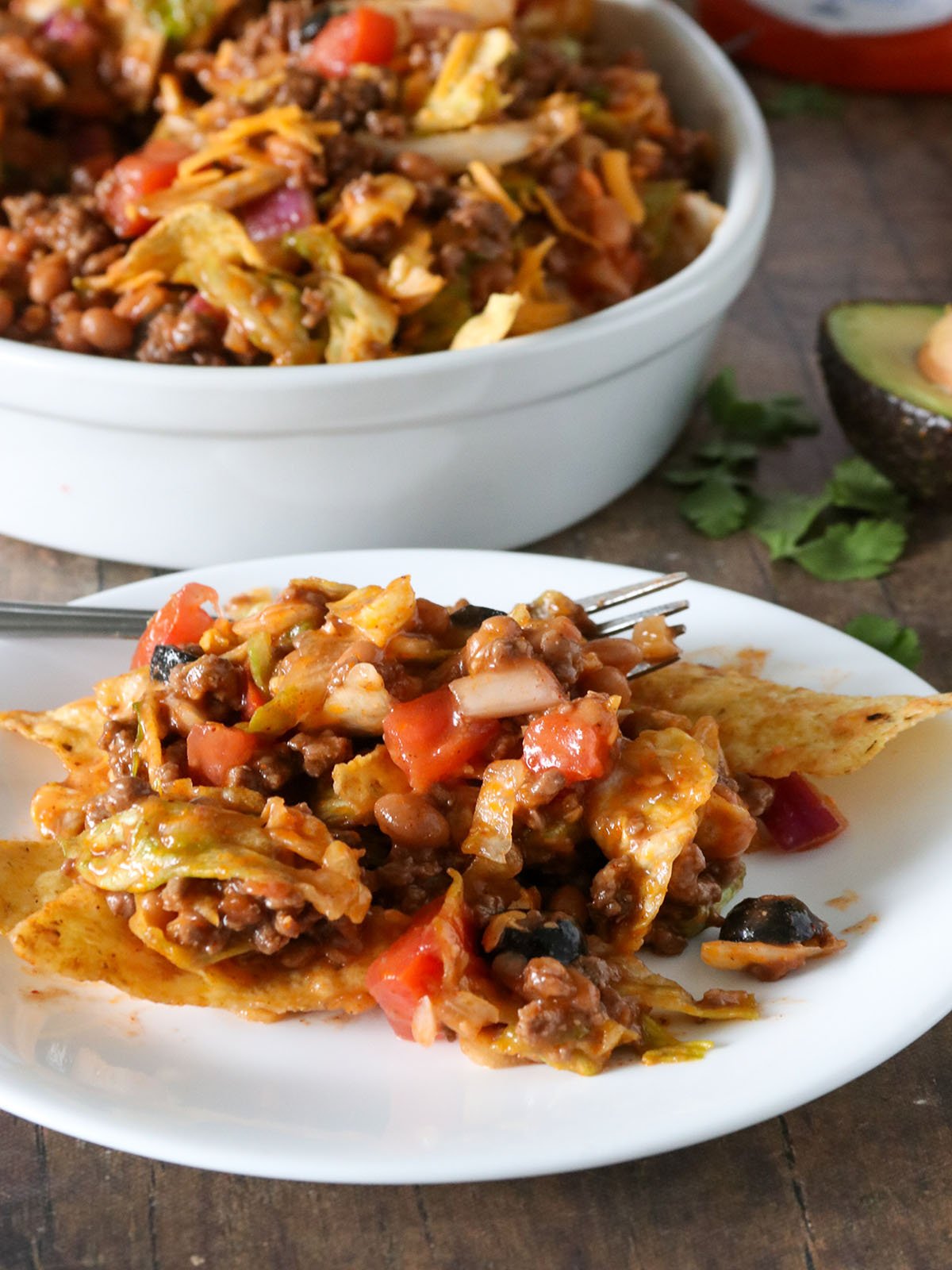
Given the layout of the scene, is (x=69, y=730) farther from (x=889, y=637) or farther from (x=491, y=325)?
(x=889, y=637)

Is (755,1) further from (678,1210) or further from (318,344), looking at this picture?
(678,1210)

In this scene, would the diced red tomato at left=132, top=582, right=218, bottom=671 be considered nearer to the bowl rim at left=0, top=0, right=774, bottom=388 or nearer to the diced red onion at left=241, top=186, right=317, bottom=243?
the bowl rim at left=0, top=0, right=774, bottom=388

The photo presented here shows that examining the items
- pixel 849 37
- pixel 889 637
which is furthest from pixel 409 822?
pixel 849 37

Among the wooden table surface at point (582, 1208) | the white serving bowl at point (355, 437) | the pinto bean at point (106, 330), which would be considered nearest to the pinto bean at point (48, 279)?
the pinto bean at point (106, 330)

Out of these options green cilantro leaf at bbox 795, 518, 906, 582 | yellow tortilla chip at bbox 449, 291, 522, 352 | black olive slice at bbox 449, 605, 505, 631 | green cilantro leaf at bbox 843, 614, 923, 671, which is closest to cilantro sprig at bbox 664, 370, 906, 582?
green cilantro leaf at bbox 795, 518, 906, 582

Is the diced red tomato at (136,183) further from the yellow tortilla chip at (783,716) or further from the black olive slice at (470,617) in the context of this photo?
the yellow tortilla chip at (783,716)

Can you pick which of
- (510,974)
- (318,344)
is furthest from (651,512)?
(510,974)
